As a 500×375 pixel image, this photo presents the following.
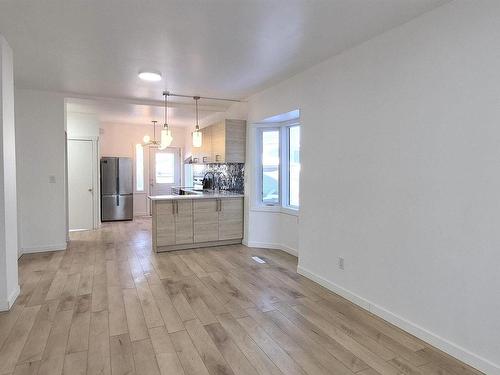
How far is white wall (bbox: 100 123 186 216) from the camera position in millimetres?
8227

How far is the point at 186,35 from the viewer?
9.42 feet

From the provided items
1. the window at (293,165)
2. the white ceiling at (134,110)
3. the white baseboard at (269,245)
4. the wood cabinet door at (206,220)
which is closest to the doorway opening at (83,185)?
the white ceiling at (134,110)

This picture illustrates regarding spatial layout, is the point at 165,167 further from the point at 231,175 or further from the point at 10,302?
the point at 10,302

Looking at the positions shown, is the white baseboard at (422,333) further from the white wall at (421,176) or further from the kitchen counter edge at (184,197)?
the kitchen counter edge at (184,197)

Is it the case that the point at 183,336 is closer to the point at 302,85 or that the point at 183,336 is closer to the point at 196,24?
the point at 196,24

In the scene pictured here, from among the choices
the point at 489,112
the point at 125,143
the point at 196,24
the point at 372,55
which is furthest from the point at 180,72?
the point at 125,143

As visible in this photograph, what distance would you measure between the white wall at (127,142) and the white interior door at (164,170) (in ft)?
0.53

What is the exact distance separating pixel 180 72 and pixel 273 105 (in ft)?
4.62

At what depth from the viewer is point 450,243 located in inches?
90.5

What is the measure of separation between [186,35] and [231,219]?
10.7 ft

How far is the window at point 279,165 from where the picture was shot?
5.14 meters

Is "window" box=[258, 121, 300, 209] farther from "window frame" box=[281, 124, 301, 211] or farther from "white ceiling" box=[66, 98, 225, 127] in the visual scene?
"white ceiling" box=[66, 98, 225, 127]

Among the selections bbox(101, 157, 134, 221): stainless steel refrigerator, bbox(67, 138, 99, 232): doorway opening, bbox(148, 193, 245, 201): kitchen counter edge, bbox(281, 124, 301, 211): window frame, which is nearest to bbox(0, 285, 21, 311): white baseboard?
bbox(148, 193, 245, 201): kitchen counter edge

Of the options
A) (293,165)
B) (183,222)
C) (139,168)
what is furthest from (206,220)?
(139,168)
